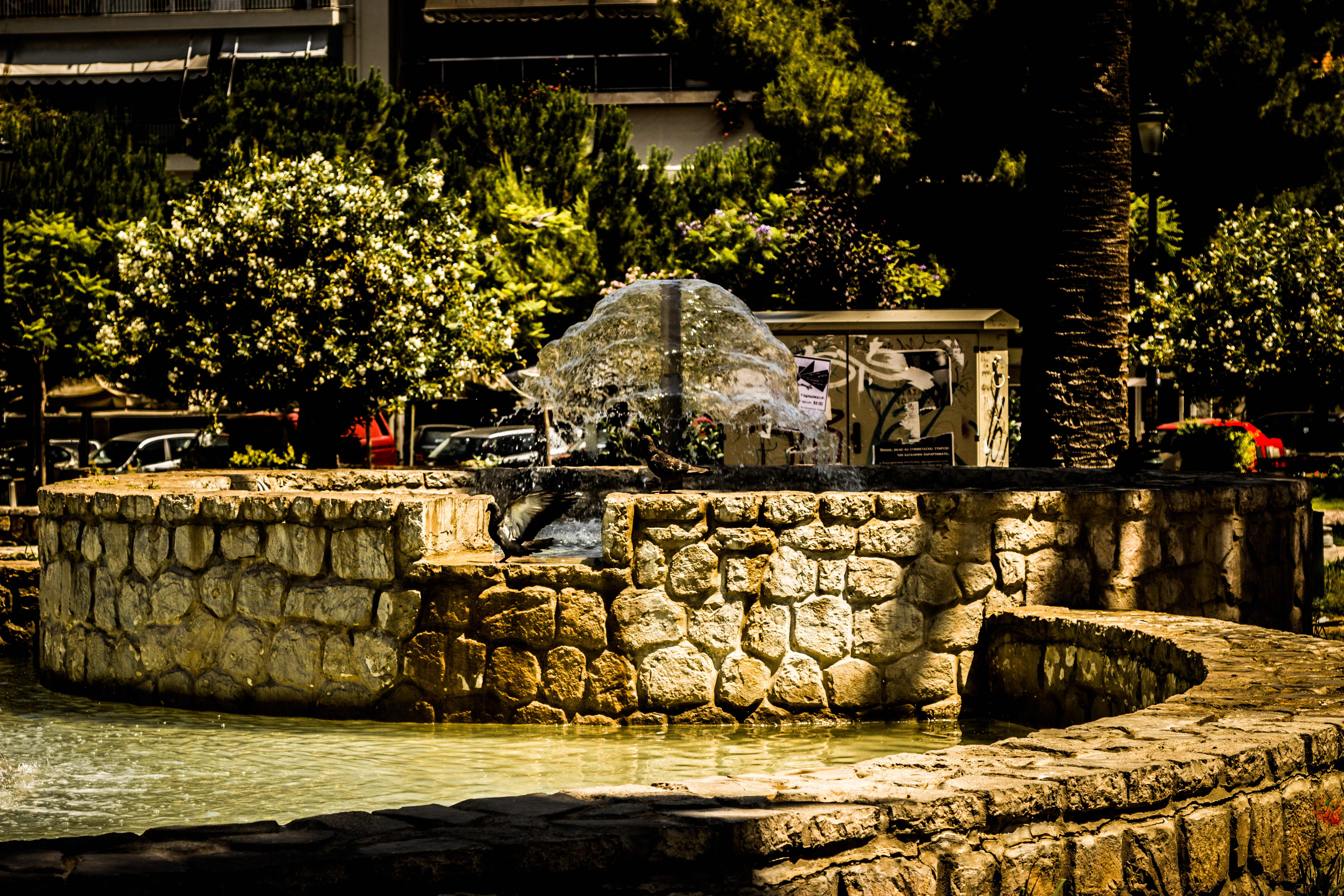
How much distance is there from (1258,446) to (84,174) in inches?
883

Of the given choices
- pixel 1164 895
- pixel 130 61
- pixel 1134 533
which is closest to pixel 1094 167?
pixel 1134 533

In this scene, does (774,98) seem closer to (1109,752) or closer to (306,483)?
(306,483)

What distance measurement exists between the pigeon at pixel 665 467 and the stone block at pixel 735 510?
127 cm

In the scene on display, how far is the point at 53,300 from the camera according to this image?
2250 centimetres

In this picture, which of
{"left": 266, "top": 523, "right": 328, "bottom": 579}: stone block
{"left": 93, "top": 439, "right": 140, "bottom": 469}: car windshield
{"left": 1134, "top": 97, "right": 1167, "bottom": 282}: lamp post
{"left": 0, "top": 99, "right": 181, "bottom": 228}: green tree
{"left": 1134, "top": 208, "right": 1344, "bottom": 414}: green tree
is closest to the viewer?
{"left": 266, "top": 523, "right": 328, "bottom": 579}: stone block

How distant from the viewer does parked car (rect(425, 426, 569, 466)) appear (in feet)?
70.3

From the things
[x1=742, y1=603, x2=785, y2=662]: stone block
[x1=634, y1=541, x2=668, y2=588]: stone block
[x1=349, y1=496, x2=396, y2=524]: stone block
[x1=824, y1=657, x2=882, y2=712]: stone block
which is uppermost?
[x1=349, y1=496, x2=396, y2=524]: stone block

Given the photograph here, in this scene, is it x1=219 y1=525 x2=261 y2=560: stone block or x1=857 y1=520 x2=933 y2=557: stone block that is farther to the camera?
x1=219 y1=525 x2=261 y2=560: stone block

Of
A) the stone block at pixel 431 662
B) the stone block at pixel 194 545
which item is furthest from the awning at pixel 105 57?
the stone block at pixel 431 662

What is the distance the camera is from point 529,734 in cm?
629

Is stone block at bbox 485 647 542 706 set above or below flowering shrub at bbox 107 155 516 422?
below

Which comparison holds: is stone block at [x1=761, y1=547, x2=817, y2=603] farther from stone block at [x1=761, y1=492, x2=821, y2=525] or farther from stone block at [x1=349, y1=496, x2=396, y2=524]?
stone block at [x1=349, y1=496, x2=396, y2=524]

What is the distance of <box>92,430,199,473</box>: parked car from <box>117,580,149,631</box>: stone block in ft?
52.7

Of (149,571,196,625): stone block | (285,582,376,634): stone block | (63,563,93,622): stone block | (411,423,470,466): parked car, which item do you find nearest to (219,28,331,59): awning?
(411,423,470,466): parked car
